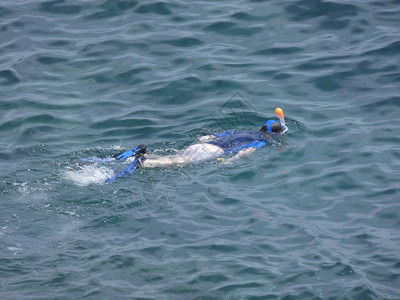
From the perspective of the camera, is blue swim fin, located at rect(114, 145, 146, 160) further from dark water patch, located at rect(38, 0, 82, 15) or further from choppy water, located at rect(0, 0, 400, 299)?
dark water patch, located at rect(38, 0, 82, 15)

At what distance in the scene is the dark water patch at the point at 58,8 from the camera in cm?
1380

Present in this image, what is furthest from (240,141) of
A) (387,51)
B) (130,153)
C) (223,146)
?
(387,51)

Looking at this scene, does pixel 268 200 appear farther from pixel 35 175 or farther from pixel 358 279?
pixel 35 175

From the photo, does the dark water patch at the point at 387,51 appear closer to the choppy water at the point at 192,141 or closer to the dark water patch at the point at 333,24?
the choppy water at the point at 192,141

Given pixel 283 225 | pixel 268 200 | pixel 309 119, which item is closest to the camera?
pixel 283 225

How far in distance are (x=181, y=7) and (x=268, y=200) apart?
7322mm

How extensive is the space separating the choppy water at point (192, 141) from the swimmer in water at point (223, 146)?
0.67ft

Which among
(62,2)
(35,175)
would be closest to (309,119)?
(35,175)

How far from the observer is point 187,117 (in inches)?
413

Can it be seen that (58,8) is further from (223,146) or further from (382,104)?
(382,104)

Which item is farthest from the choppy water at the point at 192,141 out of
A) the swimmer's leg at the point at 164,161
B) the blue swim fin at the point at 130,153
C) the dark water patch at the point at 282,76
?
the blue swim fin at the point at 130,153

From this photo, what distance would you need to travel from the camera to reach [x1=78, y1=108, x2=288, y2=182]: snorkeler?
884cm

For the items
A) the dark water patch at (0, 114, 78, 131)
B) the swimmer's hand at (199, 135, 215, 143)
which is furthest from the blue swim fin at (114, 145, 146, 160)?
the dark water patch at (0, 114, 78, 131)

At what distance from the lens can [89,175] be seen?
859 centimetres
